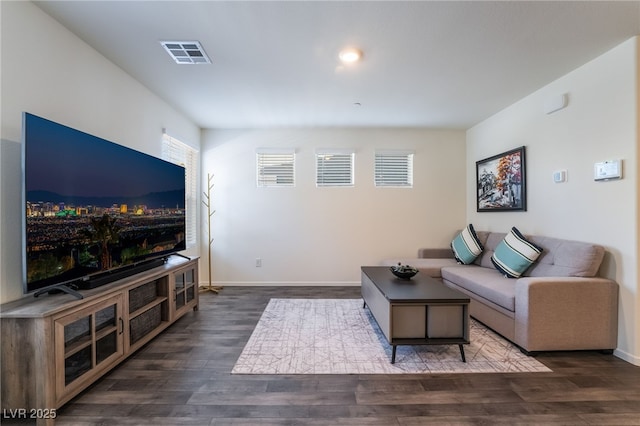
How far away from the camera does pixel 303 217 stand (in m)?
4.62

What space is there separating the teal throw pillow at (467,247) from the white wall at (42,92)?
438cm

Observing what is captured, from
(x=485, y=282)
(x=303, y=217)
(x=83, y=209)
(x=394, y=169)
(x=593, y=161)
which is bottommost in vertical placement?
(x=485, y=282)

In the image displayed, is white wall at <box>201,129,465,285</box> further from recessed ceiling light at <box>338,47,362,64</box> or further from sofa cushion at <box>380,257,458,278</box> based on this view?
recessed ceiling light at <box>338,47,362,64</box>

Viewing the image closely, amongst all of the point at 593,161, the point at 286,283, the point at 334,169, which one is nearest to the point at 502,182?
the point at 593,161

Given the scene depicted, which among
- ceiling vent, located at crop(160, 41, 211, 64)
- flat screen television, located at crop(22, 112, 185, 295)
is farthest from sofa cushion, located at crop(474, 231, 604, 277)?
flat screen television, located at crop(22, 112, 185, 295)

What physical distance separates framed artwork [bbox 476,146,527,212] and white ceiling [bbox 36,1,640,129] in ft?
2.50

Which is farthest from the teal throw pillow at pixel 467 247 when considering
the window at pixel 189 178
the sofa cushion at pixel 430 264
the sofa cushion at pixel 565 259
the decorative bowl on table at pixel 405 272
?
the window at pixel 189 178

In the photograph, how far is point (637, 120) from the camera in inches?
87.0

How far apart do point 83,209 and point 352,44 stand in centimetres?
236

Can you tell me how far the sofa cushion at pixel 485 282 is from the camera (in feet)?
8.29

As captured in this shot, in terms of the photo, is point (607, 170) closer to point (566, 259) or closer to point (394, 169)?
point (566, 259)

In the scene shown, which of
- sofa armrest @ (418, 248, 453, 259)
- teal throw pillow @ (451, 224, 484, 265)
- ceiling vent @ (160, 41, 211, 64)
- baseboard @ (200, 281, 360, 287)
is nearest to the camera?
ceiling vent @ (160, 41, 211, 64)

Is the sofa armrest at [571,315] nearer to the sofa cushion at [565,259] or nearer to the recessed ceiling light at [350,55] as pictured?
the sofa cushion at [565,259]

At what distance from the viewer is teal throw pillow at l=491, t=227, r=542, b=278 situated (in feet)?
9.41
